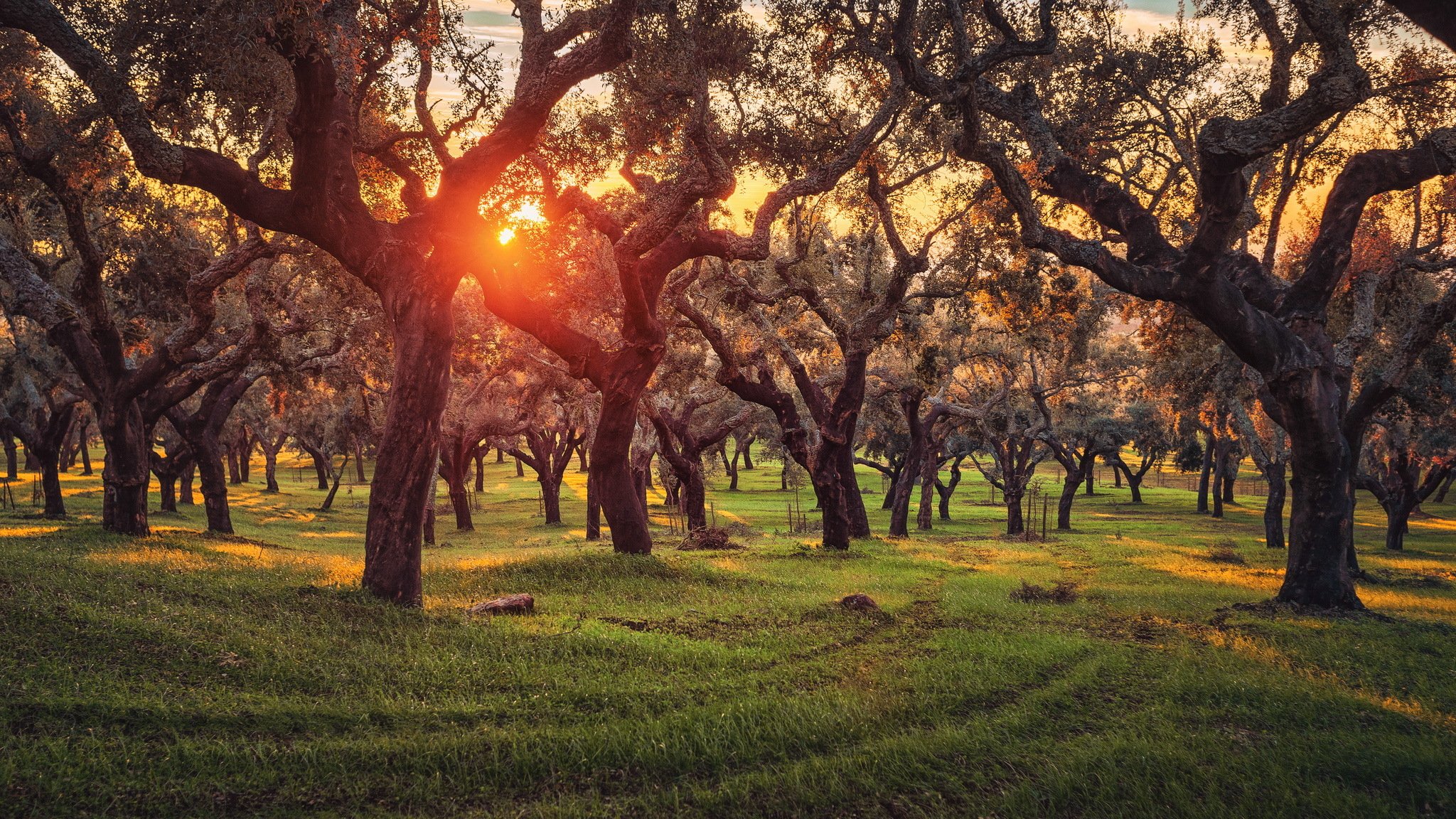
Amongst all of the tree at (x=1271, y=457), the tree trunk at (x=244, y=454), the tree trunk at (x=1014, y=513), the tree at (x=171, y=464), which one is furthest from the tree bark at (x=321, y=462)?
the tree at (x=1271, y=457)

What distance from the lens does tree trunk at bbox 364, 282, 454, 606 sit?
37.1 ft

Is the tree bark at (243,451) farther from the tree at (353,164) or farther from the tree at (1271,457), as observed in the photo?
the tree at (1271,457)

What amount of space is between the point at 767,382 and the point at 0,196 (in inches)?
702

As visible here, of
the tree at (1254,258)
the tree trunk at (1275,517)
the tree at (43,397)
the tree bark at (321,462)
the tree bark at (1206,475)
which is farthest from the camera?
the tree bark at (321,462)

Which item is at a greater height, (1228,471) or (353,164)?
(353,164)

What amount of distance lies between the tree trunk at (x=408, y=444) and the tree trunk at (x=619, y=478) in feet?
18.1

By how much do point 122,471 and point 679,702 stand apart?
58.5 feet

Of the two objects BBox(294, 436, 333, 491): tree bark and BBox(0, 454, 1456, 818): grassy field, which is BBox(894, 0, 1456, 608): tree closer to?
BBox(0, 454, 1456, 818): grassy field

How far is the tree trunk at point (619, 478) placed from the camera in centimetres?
1692

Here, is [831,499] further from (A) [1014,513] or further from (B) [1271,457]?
(A) [1014,513]

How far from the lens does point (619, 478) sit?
17.2 m

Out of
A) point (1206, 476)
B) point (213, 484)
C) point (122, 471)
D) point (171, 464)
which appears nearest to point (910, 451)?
point (213, 484)

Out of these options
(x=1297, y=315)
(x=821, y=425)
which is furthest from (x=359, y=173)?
(x=1297, y=315)

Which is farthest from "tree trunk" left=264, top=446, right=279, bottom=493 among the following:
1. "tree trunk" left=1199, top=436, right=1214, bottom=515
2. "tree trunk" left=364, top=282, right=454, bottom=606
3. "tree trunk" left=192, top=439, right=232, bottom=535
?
"tree trunk" left=1199, top=436, right=1214, bottom=515
